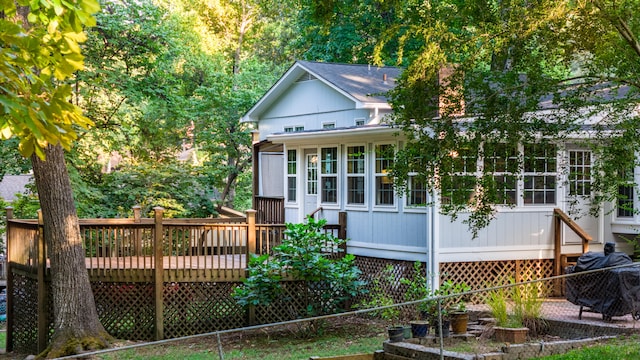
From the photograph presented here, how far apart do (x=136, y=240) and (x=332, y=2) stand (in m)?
5.82

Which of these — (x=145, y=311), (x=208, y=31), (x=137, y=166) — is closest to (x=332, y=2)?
(x=145, y=311)

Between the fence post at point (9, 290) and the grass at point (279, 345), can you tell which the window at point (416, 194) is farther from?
the fence post at point (9, 290)

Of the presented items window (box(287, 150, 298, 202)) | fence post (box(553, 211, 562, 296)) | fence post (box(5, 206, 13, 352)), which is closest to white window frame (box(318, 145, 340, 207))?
window (box(287, 150, 298, 202))

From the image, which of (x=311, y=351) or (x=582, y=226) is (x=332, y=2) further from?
(x=582, y=226)

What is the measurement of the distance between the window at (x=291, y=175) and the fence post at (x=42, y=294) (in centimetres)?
647

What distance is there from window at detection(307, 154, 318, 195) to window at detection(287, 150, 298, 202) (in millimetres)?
491

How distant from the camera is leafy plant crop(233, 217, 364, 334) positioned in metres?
14.6

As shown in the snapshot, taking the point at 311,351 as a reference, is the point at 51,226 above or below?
above

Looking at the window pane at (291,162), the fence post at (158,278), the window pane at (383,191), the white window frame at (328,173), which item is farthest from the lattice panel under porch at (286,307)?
the window pane at (291,162)

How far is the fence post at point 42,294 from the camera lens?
14.9m

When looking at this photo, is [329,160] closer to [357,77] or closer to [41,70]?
[357,77]

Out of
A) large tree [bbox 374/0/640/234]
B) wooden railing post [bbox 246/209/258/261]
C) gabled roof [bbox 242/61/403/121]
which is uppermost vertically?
gabled roof [bbox 242/61/403/121]

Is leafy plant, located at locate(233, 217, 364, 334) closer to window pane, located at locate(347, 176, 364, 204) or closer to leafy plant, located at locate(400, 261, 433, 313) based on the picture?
leafy plant, located at locate(400, 261, 433, 313)

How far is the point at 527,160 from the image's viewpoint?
37.7 ft
